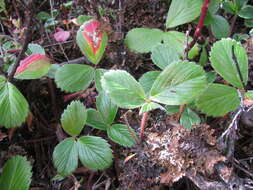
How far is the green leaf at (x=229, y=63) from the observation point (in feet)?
2.52

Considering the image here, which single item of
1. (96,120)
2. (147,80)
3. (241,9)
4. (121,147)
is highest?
(241,9)

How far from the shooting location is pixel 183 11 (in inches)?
37.6

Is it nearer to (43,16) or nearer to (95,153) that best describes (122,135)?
(95,153)

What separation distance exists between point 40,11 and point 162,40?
0.73 metres

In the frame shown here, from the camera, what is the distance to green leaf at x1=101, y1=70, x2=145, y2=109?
0.68m

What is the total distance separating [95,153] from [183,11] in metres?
0.56

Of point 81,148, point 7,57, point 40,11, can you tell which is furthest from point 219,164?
point 40,11

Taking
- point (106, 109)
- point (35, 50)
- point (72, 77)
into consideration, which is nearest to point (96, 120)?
point (106, 109)

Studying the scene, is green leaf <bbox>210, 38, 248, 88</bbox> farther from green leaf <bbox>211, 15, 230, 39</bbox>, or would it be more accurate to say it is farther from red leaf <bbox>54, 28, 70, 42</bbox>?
red leaf <bbox>54, 28, 70, 42</bbox>

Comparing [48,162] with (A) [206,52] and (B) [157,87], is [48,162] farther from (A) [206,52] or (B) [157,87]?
(A) [206,52]

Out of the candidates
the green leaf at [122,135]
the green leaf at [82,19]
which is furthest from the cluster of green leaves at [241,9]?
the green leaf at [122,135]

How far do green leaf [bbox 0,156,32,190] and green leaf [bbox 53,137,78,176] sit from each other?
81 mm

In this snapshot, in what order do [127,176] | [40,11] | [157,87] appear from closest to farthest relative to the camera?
[157,87] < [127,176] < [40,11]

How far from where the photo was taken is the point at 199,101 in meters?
0.79
